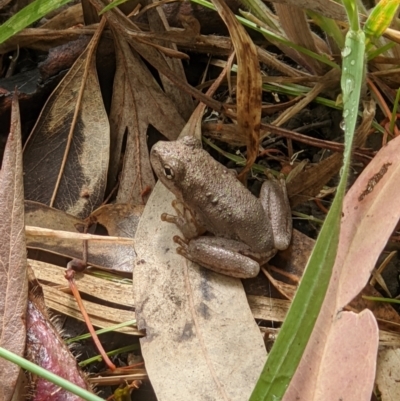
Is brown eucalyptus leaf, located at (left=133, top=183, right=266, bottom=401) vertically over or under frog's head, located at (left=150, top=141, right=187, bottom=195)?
under

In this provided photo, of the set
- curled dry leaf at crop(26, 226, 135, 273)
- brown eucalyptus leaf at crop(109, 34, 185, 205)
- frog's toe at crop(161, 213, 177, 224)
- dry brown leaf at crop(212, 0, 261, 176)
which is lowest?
curled dry leaf at crop(26, 226, 135, 273)

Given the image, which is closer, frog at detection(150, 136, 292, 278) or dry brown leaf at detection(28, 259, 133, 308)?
dry brown leaf at detection(28, 259, 133, 308)

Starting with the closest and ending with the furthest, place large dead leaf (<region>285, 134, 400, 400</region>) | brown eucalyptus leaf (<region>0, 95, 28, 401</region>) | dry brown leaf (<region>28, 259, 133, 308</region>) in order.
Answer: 1. large dead leaf (<region>285, 134, 400, 400</region>)
2. brown eucalyptus leaf (<region>0, 95, 28, 401</region>)
3. dry brown leaf (<region>28, 259, 133, 308</region>)

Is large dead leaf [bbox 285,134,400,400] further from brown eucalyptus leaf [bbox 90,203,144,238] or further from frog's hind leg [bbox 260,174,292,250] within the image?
brown eucalyptus leaf [bbox 90,203,144,238]

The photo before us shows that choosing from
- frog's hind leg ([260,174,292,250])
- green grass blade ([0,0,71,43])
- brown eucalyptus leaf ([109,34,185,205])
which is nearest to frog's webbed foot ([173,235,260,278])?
frog's hind leg ([260,174,292,250])

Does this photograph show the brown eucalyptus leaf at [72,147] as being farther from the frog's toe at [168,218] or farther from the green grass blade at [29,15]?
the green grass blade at [29,15]

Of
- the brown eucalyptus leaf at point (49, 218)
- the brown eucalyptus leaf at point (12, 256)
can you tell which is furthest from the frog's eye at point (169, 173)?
the brown eucalyptus leaf at point (12, 256)

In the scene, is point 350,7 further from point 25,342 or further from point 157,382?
point 25,342

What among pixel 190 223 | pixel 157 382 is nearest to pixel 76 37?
pixel 190 223
